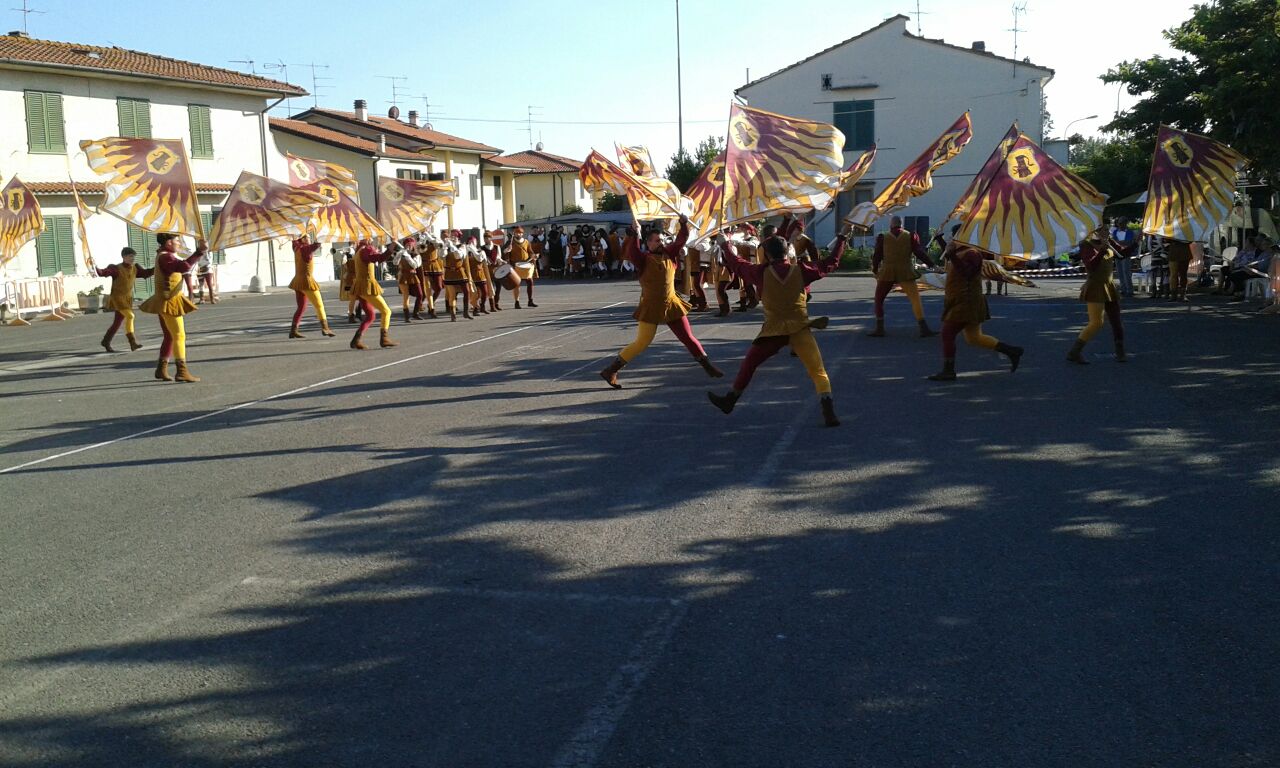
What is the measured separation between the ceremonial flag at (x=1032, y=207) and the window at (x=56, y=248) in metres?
24.6

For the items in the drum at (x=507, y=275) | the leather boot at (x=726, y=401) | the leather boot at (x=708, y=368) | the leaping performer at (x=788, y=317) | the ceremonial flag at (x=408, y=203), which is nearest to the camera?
the leaping performer at (x=788, y=317)

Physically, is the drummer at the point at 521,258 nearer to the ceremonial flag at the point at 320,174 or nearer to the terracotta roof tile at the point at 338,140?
the ceremonial flag at the point at 320,174

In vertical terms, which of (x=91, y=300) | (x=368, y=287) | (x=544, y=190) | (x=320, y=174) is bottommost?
(x=91, y=300)

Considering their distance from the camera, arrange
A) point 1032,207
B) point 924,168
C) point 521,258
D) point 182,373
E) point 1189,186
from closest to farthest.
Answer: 1. point 1032,207
2. point 182,373
3. point 924,168
4. point 1189,186
5. point 521,258

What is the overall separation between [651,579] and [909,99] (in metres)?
38.2

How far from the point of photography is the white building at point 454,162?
45.7 meters

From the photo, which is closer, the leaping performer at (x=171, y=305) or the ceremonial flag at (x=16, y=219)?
the leaping performer at (x=171, y=305)

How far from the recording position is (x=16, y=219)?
17281mm

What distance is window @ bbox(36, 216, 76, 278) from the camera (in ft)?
89.7

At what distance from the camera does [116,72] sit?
29.5 m

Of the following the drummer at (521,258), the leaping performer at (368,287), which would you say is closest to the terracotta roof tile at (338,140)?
the drummer at (521,258)

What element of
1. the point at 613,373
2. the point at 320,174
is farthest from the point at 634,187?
the point at 320,174

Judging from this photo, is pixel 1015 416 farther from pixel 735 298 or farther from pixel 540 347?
pixel 735 298

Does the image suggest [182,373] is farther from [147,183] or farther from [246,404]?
[147,183]
